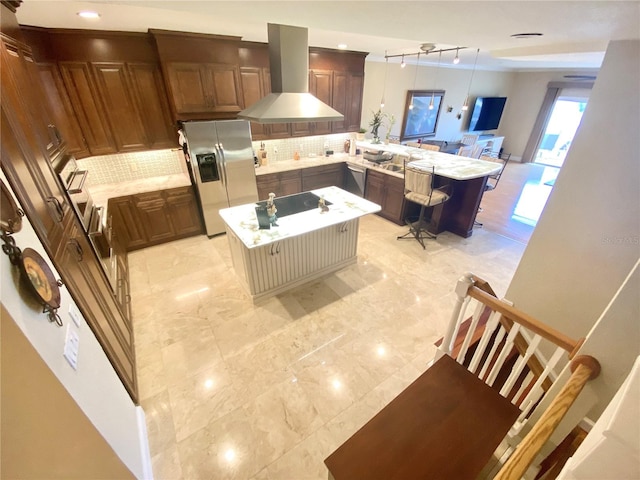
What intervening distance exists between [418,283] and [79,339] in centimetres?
307

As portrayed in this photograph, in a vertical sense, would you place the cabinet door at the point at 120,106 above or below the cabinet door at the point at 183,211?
above

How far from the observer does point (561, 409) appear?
99 cm

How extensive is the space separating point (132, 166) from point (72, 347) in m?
3.33

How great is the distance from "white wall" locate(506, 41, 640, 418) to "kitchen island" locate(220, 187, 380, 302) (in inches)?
62.4

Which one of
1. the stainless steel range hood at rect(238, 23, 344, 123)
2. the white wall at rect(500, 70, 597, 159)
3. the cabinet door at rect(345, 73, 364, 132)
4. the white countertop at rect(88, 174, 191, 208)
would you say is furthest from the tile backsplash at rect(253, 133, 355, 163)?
the white wall at rect(500, 70, 597, 159)

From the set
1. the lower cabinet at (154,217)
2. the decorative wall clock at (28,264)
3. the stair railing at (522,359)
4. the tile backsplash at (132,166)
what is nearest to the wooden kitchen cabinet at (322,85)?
the tile backsplash at (132,166)

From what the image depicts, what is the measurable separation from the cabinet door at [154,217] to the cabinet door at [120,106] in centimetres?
69

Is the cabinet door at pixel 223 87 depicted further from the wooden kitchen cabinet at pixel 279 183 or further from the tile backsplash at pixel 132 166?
the wooden kitchen cabinet at pixel 279 183

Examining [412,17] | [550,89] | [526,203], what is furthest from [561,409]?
[550,89]

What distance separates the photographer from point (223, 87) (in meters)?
3.64

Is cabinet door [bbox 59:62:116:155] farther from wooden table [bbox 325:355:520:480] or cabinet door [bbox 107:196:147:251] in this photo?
wooden table [bbox 325:355:520:480]

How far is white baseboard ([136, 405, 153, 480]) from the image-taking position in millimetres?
1569

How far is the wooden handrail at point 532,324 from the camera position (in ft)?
4.17

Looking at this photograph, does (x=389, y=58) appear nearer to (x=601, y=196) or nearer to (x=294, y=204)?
(x=294, y=204)
